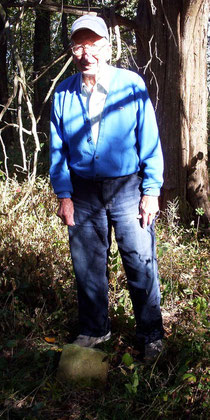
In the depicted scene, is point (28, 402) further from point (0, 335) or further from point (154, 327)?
point (154, 327)

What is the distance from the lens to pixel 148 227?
2.79 metres

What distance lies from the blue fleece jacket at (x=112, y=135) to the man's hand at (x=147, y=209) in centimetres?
5

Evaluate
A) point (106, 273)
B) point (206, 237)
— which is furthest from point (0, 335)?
point (206, 237)

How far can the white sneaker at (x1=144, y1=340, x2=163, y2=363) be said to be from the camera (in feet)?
9.48

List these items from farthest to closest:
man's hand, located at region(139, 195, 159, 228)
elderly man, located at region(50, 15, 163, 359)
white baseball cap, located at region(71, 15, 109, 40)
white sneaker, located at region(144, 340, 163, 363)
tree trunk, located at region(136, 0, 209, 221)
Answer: tree trunk, located at region(136, 0, 209, 221) < white sneaker, located at region(144, 340, 163, 363) < man's hand, located at region(139, 195, 159, 228) < elderly man, located at region(50, 15, 163, 359) < white baseball cap, located at region(71, 15, 109, 40)

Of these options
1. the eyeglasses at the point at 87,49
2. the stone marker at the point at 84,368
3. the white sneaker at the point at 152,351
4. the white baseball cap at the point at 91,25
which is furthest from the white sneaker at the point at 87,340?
the white baseball cap at the point at 91,25

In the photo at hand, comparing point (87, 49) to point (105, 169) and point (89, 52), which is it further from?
point (105, 169)

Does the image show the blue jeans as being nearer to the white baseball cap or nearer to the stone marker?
the stone marker

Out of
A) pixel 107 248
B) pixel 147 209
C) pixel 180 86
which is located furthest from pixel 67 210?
pixel 180 86

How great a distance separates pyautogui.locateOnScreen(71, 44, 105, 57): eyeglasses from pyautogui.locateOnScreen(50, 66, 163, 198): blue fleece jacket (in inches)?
6.4

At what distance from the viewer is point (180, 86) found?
4.77m

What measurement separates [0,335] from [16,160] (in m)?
5.51

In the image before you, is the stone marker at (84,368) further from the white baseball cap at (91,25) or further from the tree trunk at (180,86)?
the tree trunk at (180,86)

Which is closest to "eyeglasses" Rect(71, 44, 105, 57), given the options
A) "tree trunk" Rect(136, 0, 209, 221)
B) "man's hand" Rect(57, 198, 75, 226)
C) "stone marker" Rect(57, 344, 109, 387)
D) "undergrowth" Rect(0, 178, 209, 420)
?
"man's hand" Rect(57, 198, 75, 226)
